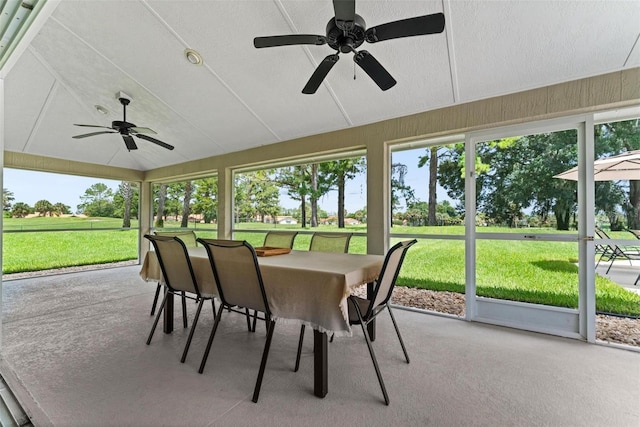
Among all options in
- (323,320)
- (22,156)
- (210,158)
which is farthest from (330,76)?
(22,156)

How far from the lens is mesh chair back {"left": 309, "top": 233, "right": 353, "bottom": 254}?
3.29m

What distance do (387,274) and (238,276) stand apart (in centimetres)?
107

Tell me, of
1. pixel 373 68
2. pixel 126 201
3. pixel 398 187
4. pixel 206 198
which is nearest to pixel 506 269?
pixel 398 187

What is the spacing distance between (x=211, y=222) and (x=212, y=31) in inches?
161

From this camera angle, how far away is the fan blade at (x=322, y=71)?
7.04ft

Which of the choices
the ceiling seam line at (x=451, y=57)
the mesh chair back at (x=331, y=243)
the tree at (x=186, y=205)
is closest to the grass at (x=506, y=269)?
the mesh chair back at (x=331, y=243)

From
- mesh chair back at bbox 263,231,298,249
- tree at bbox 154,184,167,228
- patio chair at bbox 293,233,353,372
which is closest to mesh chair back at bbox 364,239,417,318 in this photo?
patio chair at bbox 293,233,353,372

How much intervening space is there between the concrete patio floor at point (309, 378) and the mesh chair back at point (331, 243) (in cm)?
94

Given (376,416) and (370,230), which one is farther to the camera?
(370,230)

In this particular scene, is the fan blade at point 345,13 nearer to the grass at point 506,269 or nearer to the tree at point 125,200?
the grass at point 506,269

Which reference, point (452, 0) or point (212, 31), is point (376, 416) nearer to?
point (452, 0)

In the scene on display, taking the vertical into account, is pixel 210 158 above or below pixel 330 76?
below

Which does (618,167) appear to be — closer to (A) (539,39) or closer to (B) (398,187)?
(A) (539,39)

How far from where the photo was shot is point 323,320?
5.85 ft
